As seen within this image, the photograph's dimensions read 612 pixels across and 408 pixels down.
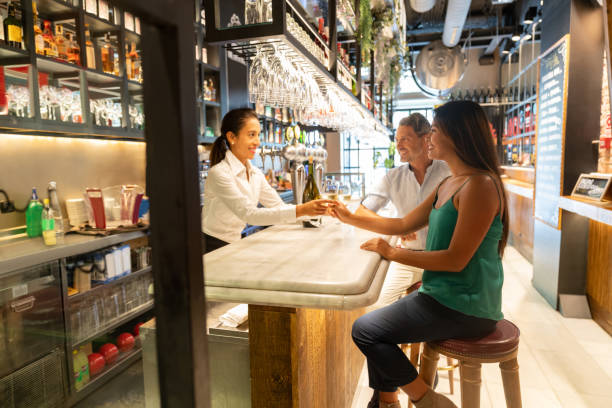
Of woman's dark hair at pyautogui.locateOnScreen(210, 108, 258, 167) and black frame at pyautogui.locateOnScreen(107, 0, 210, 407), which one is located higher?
woman's dark hair at pyautogui.locateOnScreen(210, 108, 258, 167)

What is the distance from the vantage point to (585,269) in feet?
11.4

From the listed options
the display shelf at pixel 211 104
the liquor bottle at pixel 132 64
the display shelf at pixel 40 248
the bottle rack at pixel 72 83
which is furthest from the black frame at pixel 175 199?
the display shelf at pixel 211 104

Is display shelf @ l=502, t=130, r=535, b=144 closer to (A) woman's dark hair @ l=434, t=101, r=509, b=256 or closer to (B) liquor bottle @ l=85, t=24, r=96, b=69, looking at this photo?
(A) woman's dark hair @ l=434, t=101, r=509, b=256

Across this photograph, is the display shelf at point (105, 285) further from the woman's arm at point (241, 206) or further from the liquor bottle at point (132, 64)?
the liquor bottle at point (132, 64)

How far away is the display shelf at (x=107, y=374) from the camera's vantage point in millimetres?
2398

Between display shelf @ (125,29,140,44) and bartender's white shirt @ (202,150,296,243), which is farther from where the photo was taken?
display shelf @ (125,29,140,44)

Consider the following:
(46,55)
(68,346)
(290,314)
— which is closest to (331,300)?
(290,314)

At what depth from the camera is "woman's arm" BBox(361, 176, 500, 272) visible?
4.55 feet

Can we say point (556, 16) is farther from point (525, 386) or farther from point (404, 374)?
point (404, 374)

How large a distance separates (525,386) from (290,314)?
6.28 ft

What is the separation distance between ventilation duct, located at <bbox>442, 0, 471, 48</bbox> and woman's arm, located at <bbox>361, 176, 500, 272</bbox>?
4.94 m

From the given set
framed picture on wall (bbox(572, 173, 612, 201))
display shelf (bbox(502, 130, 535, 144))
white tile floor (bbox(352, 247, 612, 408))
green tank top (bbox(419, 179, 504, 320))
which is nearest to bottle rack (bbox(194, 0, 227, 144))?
white tile floor (bbox(352, 247, 612, 408))

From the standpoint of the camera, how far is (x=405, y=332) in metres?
1.45

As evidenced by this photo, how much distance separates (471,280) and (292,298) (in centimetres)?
69
